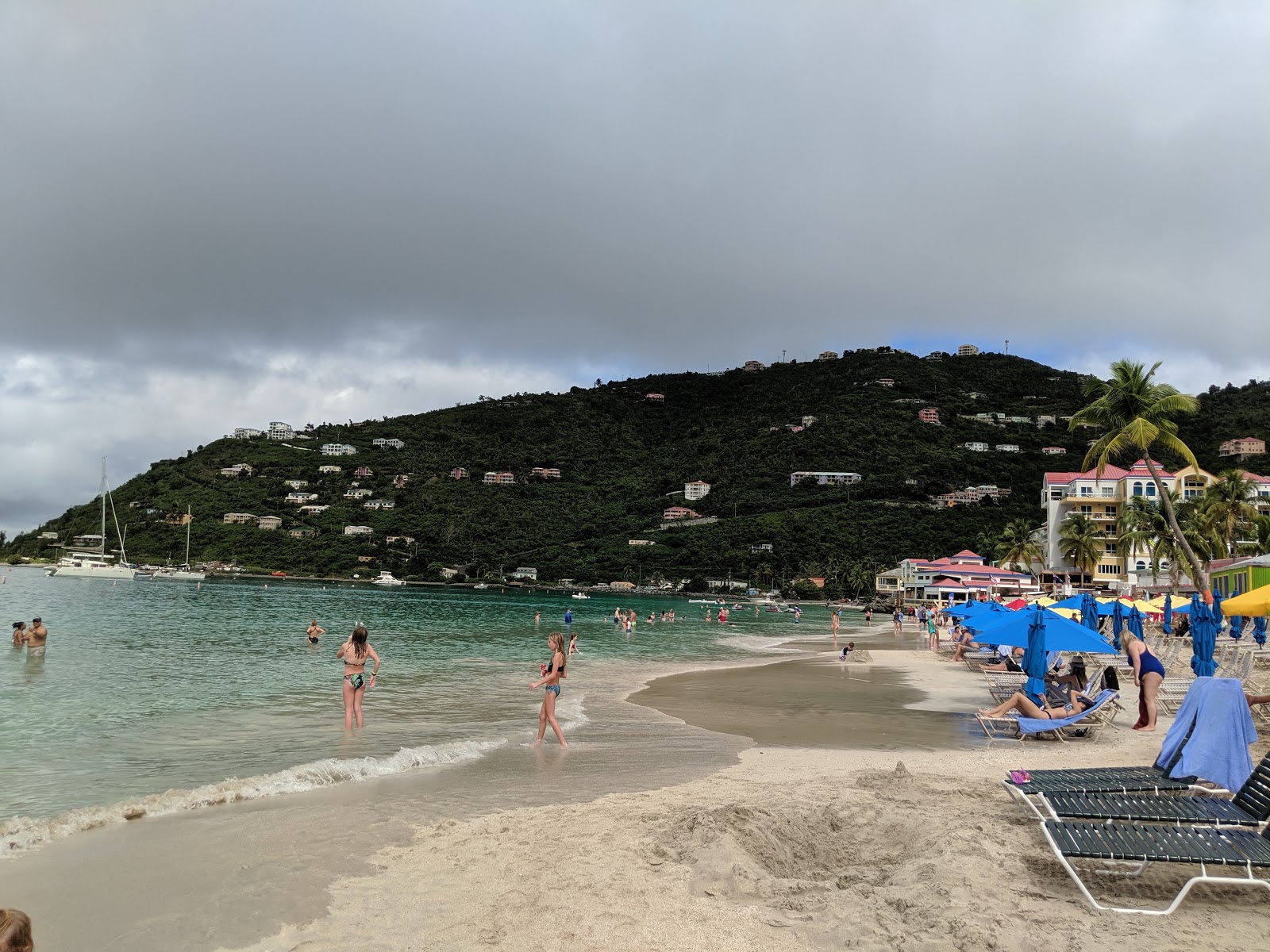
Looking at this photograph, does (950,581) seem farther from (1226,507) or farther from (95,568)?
(95,568)

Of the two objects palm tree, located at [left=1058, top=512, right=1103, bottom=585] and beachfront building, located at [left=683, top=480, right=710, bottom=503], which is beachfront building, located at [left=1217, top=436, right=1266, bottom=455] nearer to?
palm tree, located at [left=1058, top=512, right=1103, bottom=585]

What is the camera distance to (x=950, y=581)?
59.3 meters

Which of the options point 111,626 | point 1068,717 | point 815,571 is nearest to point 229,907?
point 1068,717

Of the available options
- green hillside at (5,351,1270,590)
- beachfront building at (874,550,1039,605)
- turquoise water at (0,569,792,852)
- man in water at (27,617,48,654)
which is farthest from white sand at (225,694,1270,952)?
green hillside at (5,351,1270,590)

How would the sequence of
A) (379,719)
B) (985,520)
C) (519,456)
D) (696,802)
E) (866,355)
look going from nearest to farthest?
(696,802) → (379,719) → (985,520) → (519,456) → (866,355)

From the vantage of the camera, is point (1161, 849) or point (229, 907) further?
point (229, 907)

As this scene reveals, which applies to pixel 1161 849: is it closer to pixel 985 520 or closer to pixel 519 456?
pixel 985 520

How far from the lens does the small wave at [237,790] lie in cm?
661

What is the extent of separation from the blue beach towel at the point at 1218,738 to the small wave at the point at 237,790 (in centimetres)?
737

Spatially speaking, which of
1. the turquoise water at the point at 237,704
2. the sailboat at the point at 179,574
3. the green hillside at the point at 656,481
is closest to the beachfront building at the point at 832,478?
the green hillside at the point at 656,481

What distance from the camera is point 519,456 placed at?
130250 mm

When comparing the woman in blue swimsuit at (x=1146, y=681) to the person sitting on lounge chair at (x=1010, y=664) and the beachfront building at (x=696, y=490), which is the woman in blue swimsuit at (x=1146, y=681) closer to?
the person sitting on lounge chair at (x=1010, y=664)

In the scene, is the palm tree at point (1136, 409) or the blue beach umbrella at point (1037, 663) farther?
the palm tree at point (1136, 409)

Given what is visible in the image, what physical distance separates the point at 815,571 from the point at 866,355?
69.8 meters
